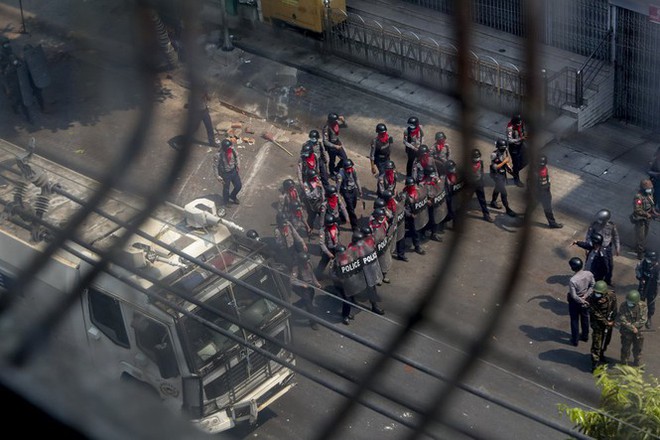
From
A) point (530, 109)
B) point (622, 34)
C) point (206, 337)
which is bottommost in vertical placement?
point (206, 337)

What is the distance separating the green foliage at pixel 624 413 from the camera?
664 cm

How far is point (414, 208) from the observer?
35.9ft

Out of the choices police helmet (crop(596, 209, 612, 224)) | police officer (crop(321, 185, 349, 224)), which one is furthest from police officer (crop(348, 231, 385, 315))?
police helmet (crop(596, 209, 612, 224))

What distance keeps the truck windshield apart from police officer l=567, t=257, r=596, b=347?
98.1 inches

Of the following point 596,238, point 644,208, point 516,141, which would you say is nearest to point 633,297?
point 596,238

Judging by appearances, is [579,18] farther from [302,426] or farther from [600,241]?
[302,426]

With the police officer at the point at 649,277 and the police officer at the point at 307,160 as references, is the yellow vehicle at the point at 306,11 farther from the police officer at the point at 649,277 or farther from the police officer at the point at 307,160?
the police officer at the point at 649,277

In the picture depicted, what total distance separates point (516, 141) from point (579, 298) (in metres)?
2.23

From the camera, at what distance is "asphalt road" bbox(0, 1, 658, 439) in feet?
29.5

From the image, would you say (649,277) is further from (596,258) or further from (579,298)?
(579,298)

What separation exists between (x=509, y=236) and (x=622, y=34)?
229 cm

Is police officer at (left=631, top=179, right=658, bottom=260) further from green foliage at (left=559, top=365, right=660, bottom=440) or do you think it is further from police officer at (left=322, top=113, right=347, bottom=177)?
green foliage at (left=559, top=365, right=660, bottom=440)

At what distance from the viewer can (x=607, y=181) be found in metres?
11.9

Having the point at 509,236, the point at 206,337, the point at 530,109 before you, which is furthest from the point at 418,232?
the point at 530,109
